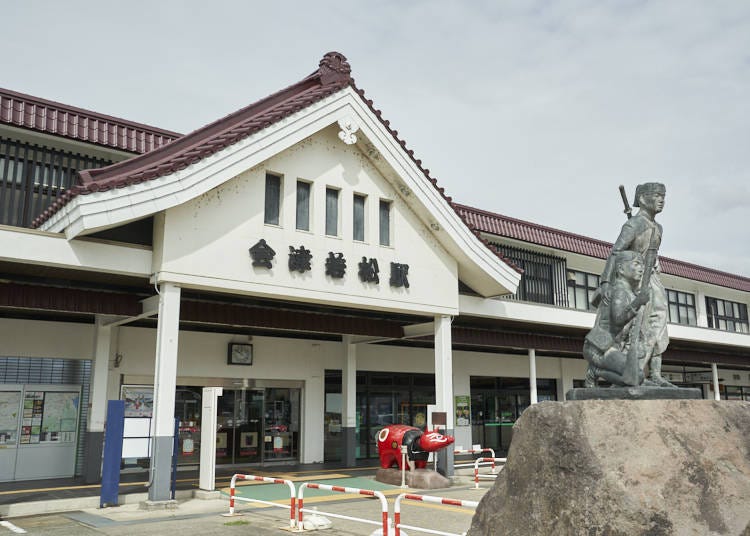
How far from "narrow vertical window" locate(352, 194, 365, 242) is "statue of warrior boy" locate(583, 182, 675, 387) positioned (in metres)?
6.84

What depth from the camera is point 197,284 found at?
1195cm

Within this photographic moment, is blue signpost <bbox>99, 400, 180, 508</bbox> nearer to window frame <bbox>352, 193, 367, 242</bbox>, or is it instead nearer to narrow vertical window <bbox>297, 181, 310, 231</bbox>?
narrow vertical window <bbox>297, 181, 310, 231</bbox>

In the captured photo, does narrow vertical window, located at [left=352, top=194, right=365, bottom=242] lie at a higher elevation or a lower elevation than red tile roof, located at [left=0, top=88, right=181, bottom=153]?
lower

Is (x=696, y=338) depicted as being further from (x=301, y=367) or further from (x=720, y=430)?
(x=720, y=430)

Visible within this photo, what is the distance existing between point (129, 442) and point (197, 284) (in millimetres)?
3176

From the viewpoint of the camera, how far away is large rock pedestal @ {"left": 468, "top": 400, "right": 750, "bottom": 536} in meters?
5.93

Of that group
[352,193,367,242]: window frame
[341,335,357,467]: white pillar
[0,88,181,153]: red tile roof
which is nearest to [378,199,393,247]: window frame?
[352,193,367,242]: window frame

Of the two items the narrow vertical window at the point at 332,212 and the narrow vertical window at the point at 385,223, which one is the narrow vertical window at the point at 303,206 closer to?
the narrow vertical window at the point at 332,212

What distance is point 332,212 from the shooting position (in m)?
14.3

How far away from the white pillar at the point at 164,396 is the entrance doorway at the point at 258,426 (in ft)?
19.7

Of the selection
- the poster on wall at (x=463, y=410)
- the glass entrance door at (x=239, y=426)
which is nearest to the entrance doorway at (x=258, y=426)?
the glass entrance door at (x=239, y=426)

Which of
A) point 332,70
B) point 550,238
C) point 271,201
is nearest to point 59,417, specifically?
point 271,201

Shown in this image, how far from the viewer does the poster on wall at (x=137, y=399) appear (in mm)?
15883

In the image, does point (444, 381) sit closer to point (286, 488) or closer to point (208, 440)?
point (286, 488)
